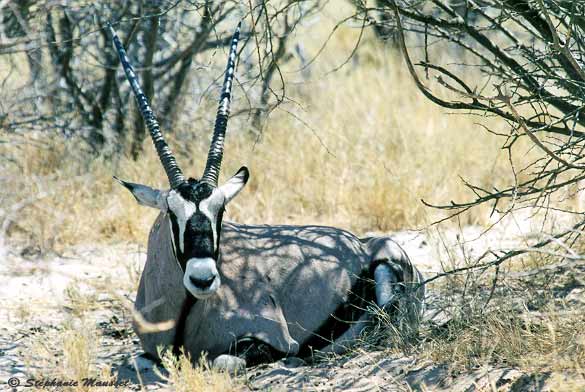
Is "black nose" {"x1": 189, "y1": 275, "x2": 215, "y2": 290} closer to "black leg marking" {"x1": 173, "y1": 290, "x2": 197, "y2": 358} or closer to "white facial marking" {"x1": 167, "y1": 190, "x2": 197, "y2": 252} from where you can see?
"white facial marking" {"x1": 167, "y1": 190, "x2": 197, "y2": 252}

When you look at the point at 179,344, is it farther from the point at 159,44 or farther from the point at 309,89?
the point at 309,89

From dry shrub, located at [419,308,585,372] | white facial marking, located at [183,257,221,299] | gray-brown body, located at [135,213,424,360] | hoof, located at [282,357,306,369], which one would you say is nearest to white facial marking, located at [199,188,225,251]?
white facial marking, located at [183,257,221,299]

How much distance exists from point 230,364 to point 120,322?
1.38 m

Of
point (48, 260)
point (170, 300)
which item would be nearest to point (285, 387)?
point (170, 300)

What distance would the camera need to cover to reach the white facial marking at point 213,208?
547cm

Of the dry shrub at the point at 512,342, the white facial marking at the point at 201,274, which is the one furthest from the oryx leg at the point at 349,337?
the white facial marking at the point at 201,274

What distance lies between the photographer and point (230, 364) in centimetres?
558

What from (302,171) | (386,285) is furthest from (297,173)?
(386,285)

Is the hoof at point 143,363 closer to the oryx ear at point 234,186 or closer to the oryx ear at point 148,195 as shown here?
the oryx ear at point 148,195

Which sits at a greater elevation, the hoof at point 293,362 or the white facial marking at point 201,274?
the white facial marking at point 201,274

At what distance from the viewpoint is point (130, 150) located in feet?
32.0

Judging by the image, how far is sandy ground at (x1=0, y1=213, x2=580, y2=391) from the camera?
498 centimetres

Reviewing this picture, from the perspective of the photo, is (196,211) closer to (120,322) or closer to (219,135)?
(219,135)

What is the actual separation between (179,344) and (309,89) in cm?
615
